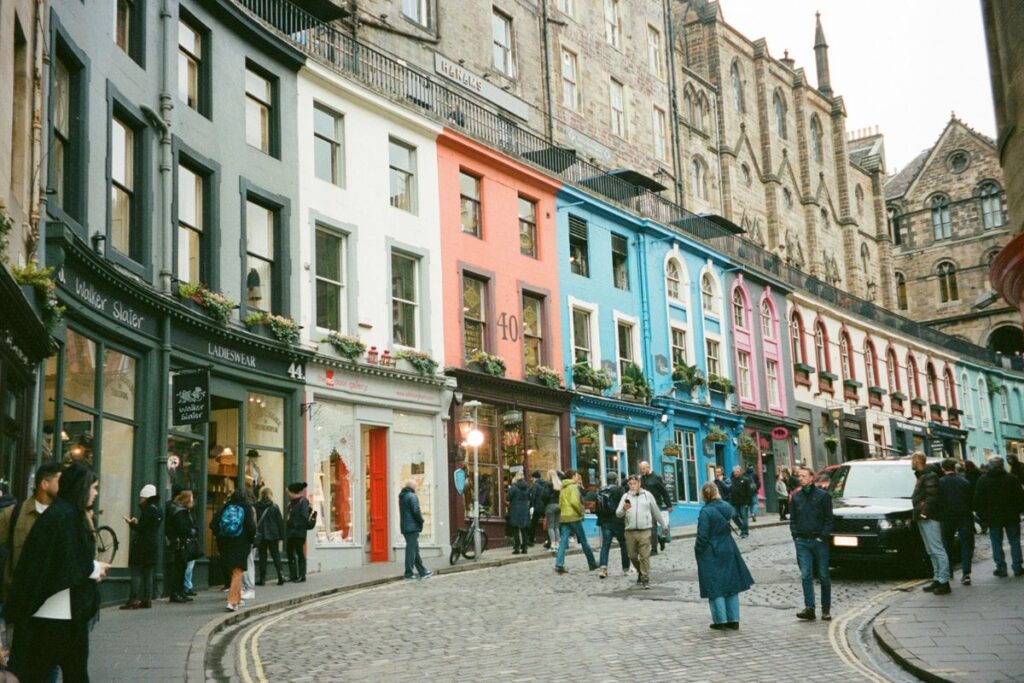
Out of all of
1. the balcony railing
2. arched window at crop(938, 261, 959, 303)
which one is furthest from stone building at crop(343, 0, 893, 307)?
arched window at crop(938, 261, 959, 303)

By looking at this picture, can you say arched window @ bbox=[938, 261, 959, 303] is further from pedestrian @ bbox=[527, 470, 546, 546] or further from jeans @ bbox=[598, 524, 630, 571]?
jeans @ bbox=[598, 524, 630, 571]

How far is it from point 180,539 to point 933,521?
1010 cm

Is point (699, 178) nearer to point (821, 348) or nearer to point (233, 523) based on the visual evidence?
point (821, 348)

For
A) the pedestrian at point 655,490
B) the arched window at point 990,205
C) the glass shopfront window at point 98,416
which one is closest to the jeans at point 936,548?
the pedestrian at point 655,490

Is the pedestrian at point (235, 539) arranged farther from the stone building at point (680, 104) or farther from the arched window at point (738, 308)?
the arched window at point (738, 308)

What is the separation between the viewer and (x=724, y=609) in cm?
1268

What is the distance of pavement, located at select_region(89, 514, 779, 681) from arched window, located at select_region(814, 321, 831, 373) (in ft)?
86.4

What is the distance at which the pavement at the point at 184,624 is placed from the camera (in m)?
10.4

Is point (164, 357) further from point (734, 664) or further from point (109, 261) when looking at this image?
point (734, 664)

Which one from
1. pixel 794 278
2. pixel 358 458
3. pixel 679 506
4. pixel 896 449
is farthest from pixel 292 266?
pixel 896 449

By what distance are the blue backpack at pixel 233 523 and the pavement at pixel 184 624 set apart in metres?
0.96

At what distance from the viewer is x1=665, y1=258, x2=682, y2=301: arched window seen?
36.4 metres

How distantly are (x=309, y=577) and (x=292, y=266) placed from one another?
19.1ft

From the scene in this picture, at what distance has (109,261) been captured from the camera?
53.2ft
